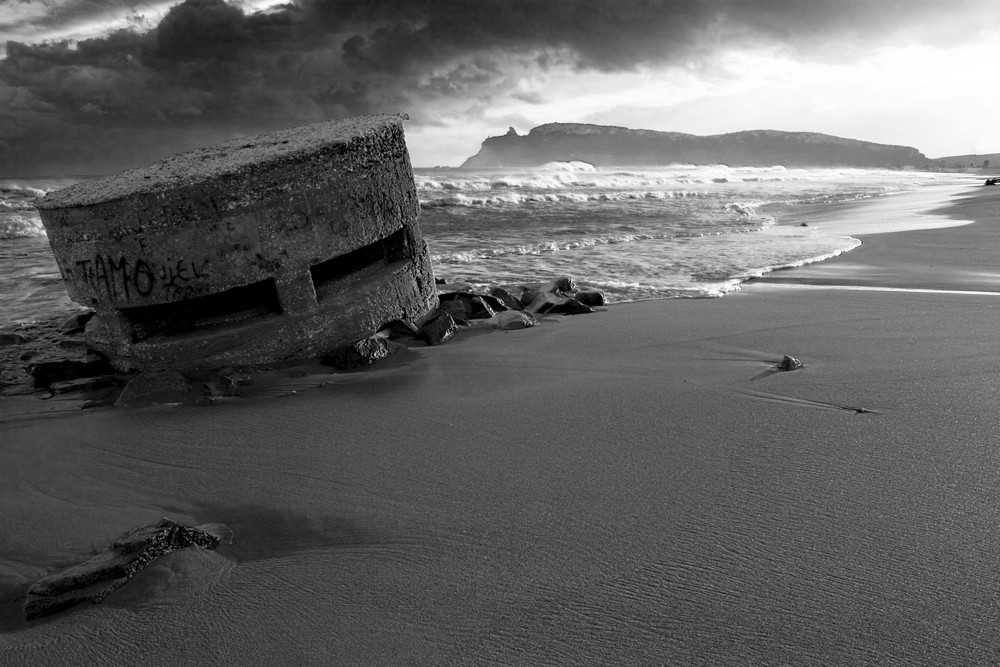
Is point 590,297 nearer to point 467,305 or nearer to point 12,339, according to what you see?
point 467,305

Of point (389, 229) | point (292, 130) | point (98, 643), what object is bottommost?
point (98, 643)

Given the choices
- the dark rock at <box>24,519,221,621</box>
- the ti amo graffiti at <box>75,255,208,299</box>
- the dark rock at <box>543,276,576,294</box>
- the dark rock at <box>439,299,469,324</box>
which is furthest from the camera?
the dark rock at <box>543,276,576,294</box>

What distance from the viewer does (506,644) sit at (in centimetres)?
162

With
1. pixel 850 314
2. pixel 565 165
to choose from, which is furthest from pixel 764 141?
pixel 850 314

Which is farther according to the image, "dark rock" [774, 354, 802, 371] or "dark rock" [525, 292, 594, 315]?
"dark rock" [525, 292, 594, 315]

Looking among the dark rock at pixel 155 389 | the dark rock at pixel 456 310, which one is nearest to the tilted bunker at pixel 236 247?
the dark rock at pixel 155 389

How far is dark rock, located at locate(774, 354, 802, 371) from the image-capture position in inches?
137

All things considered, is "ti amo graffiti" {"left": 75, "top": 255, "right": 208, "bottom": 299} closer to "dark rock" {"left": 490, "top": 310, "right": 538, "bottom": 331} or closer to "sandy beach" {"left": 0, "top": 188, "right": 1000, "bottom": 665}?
"sandy beach" {"left": 0, "top": 188, "right": 1000, "bottom": 665}

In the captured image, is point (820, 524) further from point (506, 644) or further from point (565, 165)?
point (565, 165)

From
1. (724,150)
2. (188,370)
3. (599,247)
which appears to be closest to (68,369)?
(188,370)

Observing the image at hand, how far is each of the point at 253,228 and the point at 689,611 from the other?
2983 mm

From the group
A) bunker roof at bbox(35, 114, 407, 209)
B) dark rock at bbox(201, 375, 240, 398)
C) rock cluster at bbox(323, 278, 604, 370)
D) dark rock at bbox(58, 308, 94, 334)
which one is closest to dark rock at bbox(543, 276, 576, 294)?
rock cluster at bbox(323, 278, 604, 370)

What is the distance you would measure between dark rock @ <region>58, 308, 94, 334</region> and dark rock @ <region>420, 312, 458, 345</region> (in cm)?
261

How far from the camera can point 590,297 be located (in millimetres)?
5559
